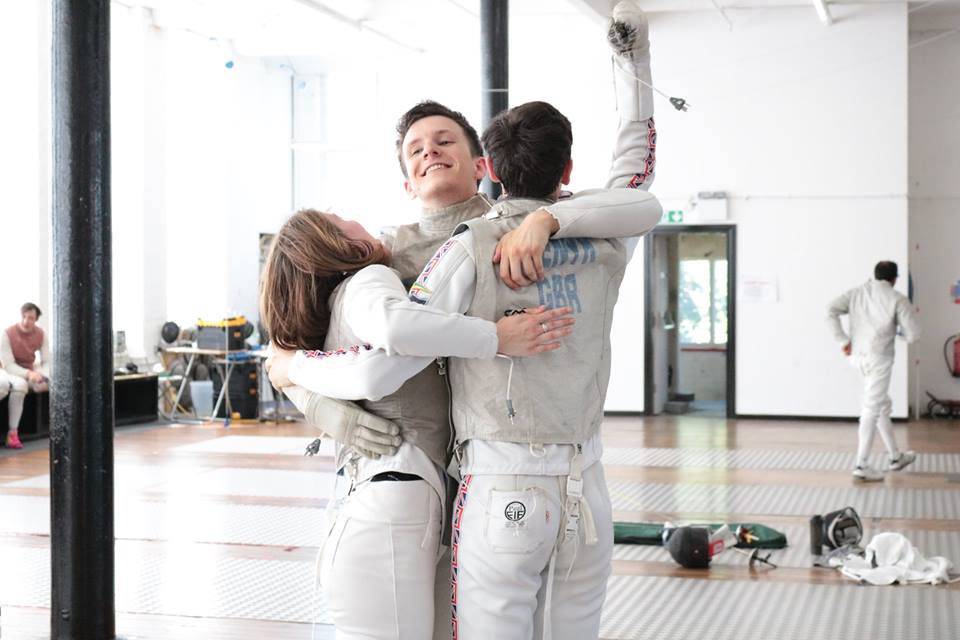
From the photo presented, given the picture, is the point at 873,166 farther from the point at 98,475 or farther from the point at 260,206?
the point at 98,475

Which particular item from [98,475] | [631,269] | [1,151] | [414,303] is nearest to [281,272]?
[414,303]

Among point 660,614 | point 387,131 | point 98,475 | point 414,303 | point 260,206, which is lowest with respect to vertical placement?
point 660,614

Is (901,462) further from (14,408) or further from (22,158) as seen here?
(22,158)

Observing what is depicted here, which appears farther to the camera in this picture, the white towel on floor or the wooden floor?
the white towel on floor

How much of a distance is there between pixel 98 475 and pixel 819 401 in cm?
956

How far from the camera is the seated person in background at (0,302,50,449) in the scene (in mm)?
9703

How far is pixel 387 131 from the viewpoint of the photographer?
13789 millimetres

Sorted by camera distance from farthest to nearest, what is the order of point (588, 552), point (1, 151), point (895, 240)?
point (895, 240)
point (1, 151)
point (588, 552)

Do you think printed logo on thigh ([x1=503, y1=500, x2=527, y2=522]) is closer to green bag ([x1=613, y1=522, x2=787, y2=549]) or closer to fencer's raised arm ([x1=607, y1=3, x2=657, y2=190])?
fencer's raised arm ([x1=607, y1=3, x2=657, y2=190])

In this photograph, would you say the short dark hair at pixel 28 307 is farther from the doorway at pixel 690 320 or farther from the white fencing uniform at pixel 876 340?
the white fencing uniform at pixel 876 340

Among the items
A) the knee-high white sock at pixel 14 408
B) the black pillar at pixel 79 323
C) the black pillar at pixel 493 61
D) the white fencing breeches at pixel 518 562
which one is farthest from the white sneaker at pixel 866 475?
the knee-high white sock at pixel 14 408

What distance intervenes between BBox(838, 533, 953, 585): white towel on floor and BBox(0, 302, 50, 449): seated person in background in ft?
23.4

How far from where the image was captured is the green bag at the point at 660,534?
5.89 m

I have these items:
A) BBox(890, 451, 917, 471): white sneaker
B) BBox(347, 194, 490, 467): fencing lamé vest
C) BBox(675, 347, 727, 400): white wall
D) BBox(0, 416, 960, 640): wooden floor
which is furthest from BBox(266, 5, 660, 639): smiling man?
BBox(675, 347, 727, 400): white wall
